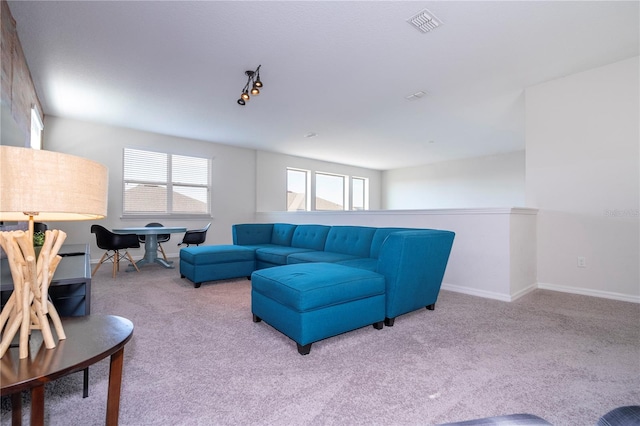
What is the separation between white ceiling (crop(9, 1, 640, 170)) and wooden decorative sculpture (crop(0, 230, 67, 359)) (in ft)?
7.43

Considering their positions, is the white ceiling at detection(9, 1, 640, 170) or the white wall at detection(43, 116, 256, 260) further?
the white wall at detection(43, 116, 256, 260)

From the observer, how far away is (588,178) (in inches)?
132

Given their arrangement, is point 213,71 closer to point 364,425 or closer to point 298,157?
point 364,425

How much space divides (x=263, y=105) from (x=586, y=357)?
4.40 metres

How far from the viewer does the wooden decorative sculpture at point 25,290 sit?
88cm

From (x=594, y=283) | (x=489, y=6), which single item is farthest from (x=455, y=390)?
(x=594, y=283)

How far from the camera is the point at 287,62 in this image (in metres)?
3.22

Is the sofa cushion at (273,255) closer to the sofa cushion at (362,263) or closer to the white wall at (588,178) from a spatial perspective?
the sofa cushion at (362,263)

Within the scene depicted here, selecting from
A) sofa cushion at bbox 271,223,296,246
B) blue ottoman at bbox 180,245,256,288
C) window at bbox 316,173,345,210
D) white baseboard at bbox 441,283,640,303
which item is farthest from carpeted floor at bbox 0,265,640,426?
window at bbox 316,173,345,210

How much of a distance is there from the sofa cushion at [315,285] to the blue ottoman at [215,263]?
1480 millimetres

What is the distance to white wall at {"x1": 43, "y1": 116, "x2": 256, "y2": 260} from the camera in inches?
199

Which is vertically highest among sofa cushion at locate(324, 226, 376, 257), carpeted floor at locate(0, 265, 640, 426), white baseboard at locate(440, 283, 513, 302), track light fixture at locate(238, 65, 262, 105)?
track light fixture at locate(238, 65, 262, 105)

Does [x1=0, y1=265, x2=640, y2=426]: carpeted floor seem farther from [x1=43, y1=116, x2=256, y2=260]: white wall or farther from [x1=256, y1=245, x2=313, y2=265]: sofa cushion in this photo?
[x1=43, y1=116, x2=256, y2=260]: white wall

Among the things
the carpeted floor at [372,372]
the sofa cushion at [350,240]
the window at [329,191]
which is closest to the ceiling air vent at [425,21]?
the sofa cushion at [350,240]
